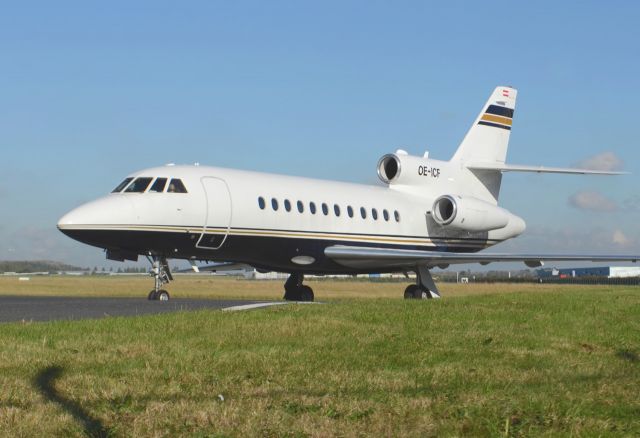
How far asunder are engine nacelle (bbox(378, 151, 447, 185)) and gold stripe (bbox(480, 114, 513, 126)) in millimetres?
2861

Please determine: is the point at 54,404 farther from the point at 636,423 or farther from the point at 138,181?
the point at 138,181

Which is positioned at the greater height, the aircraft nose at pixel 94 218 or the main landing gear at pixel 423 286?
the aircraft nose at pixel 94 218

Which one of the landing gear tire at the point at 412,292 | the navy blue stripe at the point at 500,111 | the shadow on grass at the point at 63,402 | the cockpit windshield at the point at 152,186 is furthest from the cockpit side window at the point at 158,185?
the navy blue stripe at the point at 500,111

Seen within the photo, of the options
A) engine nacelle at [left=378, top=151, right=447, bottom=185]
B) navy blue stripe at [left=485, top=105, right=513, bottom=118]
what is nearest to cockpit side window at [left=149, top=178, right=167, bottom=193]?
engine nacelle at [left=378, top=151, right=447, bottom=185]

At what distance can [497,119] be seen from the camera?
31625 mm

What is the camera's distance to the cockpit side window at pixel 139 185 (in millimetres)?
21875

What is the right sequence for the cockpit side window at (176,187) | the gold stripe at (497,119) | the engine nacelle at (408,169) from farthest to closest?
the gold stripe at (497,119) < the engine nacelle at (408,169) < the cockpit side window at (176,187)

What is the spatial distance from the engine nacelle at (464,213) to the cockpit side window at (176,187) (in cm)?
963

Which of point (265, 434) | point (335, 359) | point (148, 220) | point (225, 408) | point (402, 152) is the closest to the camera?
point (265, 434)

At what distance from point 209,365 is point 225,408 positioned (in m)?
2.23

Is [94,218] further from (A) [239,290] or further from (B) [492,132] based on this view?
(A) [239,290]

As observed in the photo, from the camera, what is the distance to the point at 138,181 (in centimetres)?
2212

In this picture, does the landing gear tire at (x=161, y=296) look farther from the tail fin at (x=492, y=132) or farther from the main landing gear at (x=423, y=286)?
the tail fin at (x=492, y=132)

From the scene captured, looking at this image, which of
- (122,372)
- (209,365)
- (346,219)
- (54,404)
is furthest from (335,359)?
(346,219)
